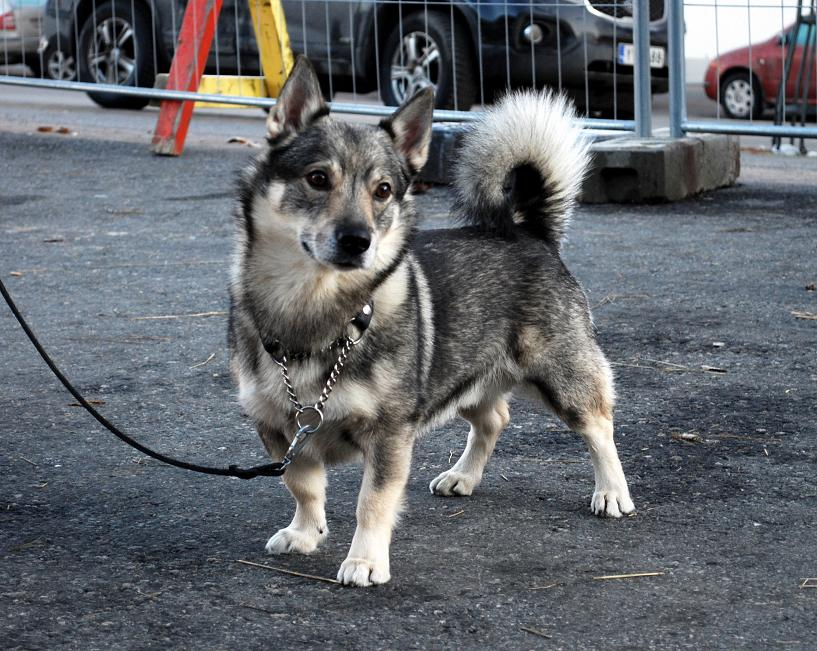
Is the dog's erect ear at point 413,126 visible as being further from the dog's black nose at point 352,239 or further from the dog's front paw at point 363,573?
the dog's front paw at point 363,573

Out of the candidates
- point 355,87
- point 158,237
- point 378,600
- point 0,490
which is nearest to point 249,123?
point 355,87

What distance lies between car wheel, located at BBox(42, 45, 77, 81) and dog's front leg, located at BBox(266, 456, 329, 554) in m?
11.8

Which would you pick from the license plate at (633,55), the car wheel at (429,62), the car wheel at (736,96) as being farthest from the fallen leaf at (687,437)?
the car wheel at (736,96)

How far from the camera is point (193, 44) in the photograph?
437 inches

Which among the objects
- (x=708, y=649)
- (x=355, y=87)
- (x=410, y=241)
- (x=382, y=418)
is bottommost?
(x=708, y=649)

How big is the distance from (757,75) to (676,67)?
5.42m

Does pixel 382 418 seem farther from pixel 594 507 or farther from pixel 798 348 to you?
pixel 798 348

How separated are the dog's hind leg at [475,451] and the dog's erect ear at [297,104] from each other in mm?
1184

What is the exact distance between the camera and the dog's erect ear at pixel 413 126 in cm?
390

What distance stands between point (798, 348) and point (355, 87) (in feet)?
24.3

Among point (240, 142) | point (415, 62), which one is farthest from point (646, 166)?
point (240, 142)

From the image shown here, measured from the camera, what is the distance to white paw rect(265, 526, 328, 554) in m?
3.73

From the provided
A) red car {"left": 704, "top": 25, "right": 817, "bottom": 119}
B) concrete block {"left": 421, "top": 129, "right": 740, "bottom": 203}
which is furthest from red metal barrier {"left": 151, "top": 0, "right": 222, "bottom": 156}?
red car {"left": 704, "top": 25, "right": 817, "bottom": 119}

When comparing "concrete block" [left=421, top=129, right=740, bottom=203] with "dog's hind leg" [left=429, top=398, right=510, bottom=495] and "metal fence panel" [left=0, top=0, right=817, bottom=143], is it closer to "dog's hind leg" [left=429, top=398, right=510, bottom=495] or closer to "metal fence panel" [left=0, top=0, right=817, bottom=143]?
"metal fence panel" [left=0, top=0, right=817, bottom=143]
